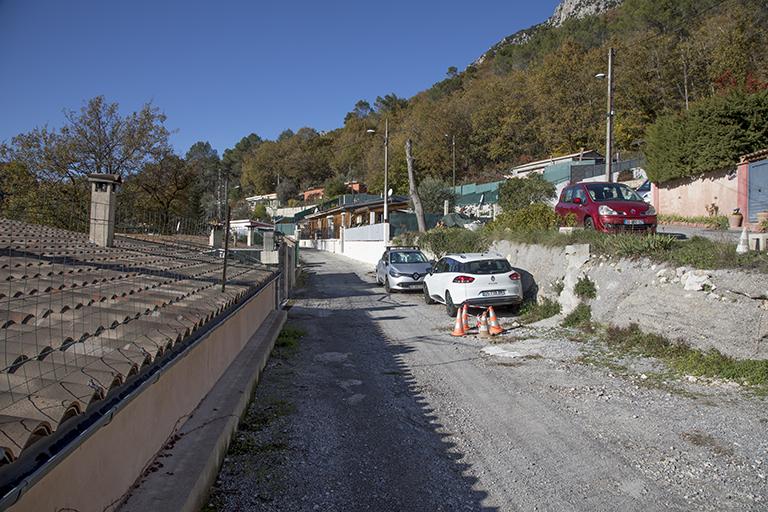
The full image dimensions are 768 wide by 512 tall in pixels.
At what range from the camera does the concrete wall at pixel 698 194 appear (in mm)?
23909

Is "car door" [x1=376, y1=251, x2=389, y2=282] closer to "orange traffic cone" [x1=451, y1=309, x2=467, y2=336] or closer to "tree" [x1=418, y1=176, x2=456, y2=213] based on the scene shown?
"orange traffic cone" [x1=451, y1=309, x2=467, y2=336]

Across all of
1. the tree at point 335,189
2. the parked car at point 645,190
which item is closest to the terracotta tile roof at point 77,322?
the parked car at point 645,190

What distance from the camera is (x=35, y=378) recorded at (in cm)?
288

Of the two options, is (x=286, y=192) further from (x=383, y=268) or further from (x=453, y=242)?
(x=453, y=242)

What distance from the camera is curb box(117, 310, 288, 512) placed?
368 cm

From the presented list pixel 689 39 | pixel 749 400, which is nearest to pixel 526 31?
pixel 689 39

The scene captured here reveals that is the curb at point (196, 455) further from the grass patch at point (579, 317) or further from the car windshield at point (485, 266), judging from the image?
the car windshield at point (485, 266)

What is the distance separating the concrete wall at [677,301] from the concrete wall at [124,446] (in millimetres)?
6921

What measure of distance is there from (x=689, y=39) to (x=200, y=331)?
53569 millimetres

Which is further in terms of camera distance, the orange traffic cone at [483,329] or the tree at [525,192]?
the tree at [525,192]

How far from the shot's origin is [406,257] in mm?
22266

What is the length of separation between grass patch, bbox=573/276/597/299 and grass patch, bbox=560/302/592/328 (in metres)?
0.20

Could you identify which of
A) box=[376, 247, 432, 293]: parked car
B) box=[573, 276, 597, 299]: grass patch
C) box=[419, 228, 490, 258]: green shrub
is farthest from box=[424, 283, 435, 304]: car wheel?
box=[573, 276, 597, 299]: grass patch

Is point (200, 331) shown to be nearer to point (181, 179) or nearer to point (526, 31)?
point (181, 179)
